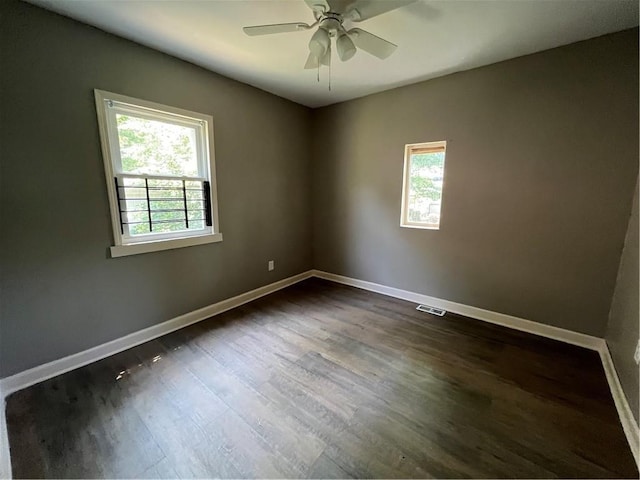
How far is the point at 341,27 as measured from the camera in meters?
1.67

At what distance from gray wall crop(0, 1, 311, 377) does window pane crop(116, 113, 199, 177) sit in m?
0.20

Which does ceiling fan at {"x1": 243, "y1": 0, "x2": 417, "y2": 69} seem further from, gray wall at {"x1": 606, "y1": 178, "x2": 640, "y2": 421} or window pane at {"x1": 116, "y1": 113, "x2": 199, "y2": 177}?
gray wall at {"x1": 606, "y1": 178, "x2": 640, "y2": 421}

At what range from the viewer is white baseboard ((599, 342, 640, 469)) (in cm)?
137

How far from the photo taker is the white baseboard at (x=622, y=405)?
137 centimetres

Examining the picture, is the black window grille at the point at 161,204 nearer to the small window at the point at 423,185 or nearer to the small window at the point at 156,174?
the small window at the point at 156,174

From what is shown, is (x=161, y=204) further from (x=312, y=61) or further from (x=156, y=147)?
(x=312, y=61)

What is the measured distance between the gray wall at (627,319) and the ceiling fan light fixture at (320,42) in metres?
2.44

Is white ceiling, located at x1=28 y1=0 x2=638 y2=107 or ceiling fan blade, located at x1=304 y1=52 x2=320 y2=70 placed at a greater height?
white ceiling, located at x1=28 y1=0 x2=638 y2=107

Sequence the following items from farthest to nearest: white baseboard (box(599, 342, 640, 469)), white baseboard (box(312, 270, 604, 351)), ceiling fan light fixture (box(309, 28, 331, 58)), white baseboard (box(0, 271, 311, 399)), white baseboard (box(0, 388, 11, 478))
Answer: white baseboard (box(312, 270, 604, 351)) < white baseboard (box(0, 271, 311, 399)) < ceiling fan light fixture (box(309, 28, 331, 58)) < white baseboard (box(599, 342, 640, 469)) < white baseboard (box(0, 388, 11, 478))

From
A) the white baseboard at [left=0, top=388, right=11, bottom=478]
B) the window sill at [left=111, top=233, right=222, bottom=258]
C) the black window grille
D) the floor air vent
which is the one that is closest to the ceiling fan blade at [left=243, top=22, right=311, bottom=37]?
the black window grille

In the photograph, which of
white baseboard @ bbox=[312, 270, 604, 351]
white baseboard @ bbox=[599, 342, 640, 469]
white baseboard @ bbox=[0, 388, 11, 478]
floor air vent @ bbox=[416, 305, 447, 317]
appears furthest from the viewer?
floor air vent @ bbox=[416, 305, 447, 317]

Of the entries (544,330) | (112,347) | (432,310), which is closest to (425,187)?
(432,310)

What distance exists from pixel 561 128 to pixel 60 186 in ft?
12.8

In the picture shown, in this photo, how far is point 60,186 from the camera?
6.10ft
